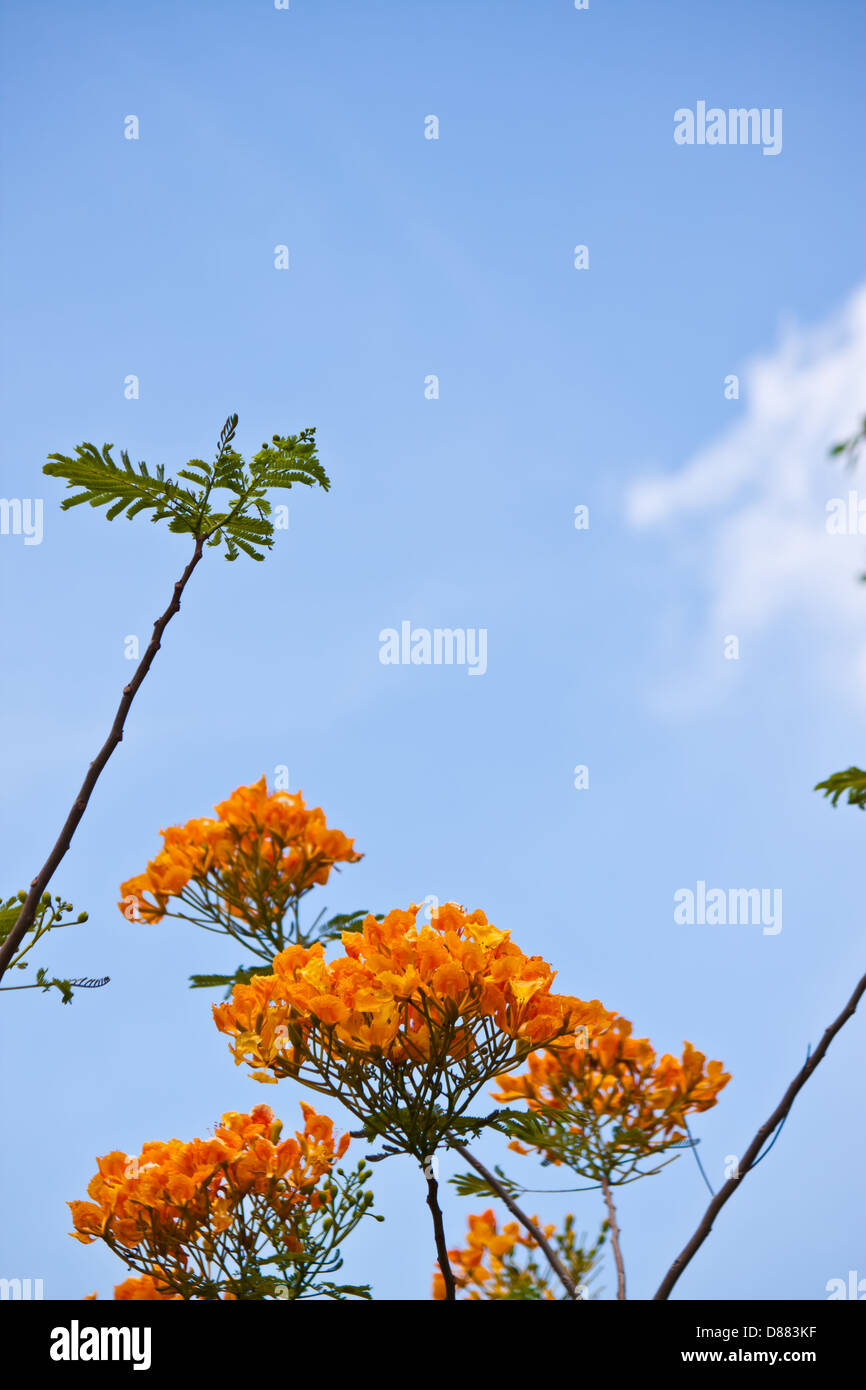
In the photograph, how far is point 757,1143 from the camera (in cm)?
159

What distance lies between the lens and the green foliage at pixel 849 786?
220cm

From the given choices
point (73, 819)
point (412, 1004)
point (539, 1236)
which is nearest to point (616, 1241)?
point (539, 1236)

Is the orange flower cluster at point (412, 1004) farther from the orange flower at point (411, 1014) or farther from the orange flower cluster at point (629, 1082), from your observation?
Result: the orange flower cluster at point (629, 1082)

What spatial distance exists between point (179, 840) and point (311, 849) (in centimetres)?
35

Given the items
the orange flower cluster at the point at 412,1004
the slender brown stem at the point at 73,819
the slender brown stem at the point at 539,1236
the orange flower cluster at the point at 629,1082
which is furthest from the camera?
the orange flower cluster at the point at 629,1082

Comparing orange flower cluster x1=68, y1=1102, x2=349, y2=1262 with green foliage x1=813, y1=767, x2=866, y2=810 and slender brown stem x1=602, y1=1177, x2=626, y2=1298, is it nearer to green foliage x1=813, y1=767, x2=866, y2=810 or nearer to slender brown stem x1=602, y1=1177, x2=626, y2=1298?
slender brown stem x1=602, y1=1177, x2=626, y2=1298

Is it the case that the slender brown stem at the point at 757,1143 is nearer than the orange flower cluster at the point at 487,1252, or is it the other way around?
the slender brown stem at the point at 757,1143

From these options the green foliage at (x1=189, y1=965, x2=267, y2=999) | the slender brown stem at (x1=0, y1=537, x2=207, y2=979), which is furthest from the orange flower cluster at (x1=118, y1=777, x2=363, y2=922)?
the slender brown stem at (x1=0, y1=537, x2=207, y2=979)

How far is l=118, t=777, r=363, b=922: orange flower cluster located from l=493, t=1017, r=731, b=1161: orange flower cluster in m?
0.80

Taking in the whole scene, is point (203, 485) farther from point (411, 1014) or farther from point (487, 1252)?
point (487, 1252)

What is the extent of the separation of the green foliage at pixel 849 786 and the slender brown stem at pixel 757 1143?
2.25 feet

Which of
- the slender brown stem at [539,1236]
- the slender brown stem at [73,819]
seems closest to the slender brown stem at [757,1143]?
the slender brown stem at [539,1236]
